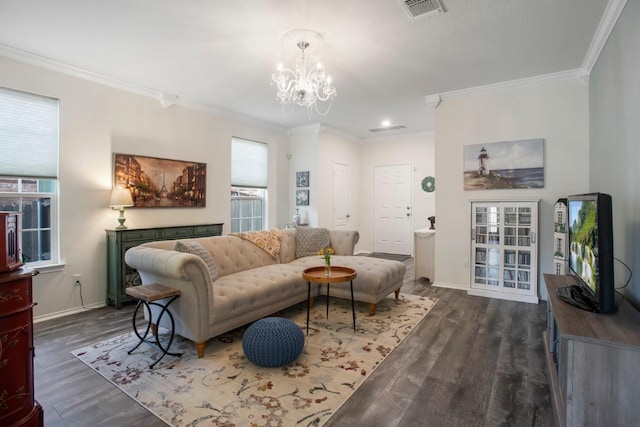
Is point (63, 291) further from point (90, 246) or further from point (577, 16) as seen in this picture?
point (577, 16)

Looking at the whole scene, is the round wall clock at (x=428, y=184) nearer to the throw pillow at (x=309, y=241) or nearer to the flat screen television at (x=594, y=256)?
the throw pillow at (x=309, y=241)

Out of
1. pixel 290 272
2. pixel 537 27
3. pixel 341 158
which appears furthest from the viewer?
pixel 341 158

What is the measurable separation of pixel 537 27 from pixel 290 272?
10.8 ft

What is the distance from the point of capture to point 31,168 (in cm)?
346

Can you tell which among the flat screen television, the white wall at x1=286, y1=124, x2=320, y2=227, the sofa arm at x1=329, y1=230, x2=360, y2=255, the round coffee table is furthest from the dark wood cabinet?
the white wall at x1=286, y1=124, x2=320, y2=227

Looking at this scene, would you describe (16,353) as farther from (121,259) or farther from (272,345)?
(121,259)

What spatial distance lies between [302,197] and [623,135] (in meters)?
4.95

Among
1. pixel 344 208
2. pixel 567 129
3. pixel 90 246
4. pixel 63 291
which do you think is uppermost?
pixel 567 129

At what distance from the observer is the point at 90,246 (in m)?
3.91

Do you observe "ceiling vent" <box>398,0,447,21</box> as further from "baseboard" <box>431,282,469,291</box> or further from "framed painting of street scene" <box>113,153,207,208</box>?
"framed painting of street scene" <box>113,153,207,208</box>

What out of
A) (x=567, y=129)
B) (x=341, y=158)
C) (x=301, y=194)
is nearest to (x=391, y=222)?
(x=341, y=158)

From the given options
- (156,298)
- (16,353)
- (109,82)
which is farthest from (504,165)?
(109,82)

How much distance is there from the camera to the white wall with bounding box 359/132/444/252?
732cm

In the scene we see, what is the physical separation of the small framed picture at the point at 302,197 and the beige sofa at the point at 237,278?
79.1 inches
